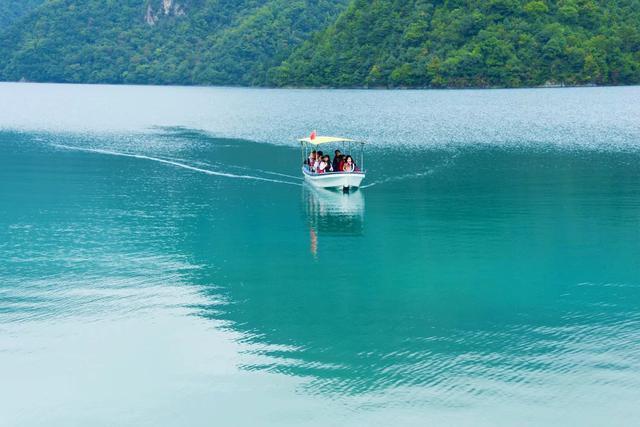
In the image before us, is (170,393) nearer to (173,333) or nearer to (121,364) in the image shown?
(121,364)

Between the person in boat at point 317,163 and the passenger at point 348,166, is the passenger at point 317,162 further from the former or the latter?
the passenger at point 348,166

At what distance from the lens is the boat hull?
→ 193 feet

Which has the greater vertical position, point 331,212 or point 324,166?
point 324,166

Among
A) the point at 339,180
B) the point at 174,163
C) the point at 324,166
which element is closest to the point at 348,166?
the point at 339,180

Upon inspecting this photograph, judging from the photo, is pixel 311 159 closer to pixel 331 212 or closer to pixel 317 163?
pixel 317 163

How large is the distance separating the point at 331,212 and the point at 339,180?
7091mm

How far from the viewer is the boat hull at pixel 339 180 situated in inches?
2314

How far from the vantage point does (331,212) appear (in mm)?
52688

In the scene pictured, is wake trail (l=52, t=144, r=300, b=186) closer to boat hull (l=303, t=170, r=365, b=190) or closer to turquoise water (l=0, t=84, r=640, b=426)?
turquoise water (l=0, t=84, r=640, b=426)

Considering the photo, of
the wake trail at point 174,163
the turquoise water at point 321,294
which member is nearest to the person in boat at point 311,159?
the wake trail at point 174,163

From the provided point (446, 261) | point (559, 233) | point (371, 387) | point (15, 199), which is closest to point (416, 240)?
point (446, 261)

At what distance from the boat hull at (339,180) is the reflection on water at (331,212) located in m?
0.53

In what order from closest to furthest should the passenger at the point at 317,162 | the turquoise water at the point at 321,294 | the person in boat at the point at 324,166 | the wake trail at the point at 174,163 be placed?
the turquoise water at the point at 321,294, the person in boat at the point at 324,166, the passenger at the point at 317,162, the wake trail at the point at 174,163

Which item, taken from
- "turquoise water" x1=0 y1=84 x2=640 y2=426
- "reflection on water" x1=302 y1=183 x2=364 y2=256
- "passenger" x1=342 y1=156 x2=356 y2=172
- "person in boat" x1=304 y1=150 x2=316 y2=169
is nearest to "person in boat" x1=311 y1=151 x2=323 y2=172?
"person in boat" x1=304 y1=150 x2=316 y2=169
